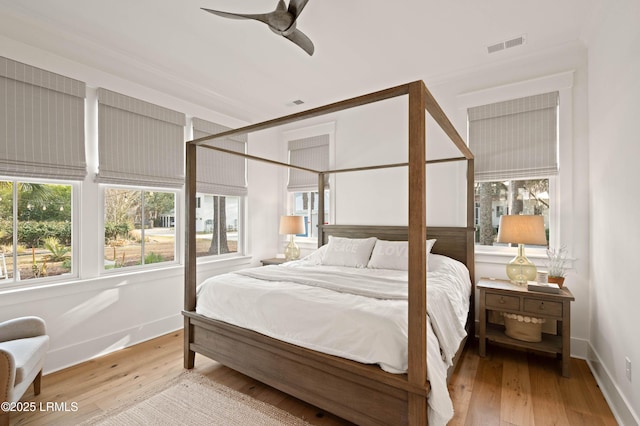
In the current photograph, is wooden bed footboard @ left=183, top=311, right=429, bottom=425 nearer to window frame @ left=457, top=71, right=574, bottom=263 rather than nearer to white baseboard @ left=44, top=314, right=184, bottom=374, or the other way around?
white baseboard @ left=44, top=314, right=184, bottom=374

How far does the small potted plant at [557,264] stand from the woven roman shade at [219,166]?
11.3ft

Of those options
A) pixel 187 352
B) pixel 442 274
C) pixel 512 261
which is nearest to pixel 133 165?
pixel 187 352

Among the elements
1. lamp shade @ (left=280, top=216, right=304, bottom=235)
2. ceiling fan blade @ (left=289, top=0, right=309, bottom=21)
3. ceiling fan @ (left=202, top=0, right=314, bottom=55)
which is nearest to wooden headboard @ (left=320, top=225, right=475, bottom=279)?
lamp shade @ (left=280, top=216, right=304, bottom=235)

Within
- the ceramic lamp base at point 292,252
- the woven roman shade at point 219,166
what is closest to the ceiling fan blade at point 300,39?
the woven roman shade at point 219,166

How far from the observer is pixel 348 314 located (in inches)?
71.4

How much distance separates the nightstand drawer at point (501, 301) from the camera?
2.70 m

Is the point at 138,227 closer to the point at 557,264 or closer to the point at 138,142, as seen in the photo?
the point at 138,142

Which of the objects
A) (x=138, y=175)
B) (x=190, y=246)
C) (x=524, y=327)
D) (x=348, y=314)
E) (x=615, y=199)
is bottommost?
(x=524, y=327)

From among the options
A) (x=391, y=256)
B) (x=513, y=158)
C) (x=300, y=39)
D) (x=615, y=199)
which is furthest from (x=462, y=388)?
(x=300, y=39)

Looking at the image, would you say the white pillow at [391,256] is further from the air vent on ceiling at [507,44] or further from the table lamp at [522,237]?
the air vent on ceiling at [507,44]

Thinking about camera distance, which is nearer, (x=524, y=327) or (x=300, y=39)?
(x=300, y=39)

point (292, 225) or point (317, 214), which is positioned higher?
point (317, 214)

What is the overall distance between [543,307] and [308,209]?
321 centimetres

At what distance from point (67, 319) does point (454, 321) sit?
10.6 feet
